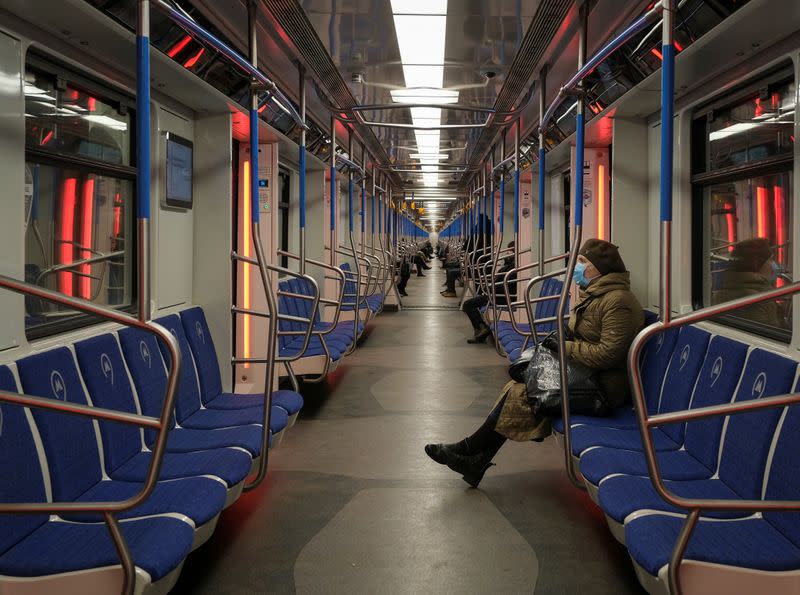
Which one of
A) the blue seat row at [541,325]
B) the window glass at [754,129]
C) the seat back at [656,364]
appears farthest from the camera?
the blue seat row at [541,325]

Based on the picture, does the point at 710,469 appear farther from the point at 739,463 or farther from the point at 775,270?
the point at 775,270

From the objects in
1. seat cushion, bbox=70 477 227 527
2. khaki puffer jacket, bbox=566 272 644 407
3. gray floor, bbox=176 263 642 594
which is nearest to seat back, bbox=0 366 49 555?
seat cushion, bbox=70 477 227 527

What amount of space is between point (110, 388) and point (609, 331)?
7.44 feet

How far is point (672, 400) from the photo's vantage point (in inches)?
130

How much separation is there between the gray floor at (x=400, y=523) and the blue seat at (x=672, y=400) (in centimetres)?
41

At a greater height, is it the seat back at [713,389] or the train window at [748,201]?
the train window at [748,201]

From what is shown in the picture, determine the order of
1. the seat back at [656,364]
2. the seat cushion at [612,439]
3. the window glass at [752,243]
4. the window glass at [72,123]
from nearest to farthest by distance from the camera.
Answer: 1. the window glass at [72,123]
2. the window glass at [752,243]
3. the seat cushion at [612,439]
4. the seat back at [656,364]

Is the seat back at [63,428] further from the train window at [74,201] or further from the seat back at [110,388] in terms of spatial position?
the train window at [74,201]

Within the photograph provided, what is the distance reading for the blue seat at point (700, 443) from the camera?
9.11ft

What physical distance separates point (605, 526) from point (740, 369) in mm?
1020

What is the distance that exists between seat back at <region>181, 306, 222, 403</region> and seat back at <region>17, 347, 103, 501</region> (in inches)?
49.0

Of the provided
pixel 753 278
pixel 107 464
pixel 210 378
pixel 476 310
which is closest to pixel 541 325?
pixel 476 310

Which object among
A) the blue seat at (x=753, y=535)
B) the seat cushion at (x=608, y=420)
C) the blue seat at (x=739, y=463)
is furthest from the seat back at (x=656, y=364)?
the blue seat at (x=753, y=535)

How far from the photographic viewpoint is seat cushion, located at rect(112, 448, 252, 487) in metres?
2.79
